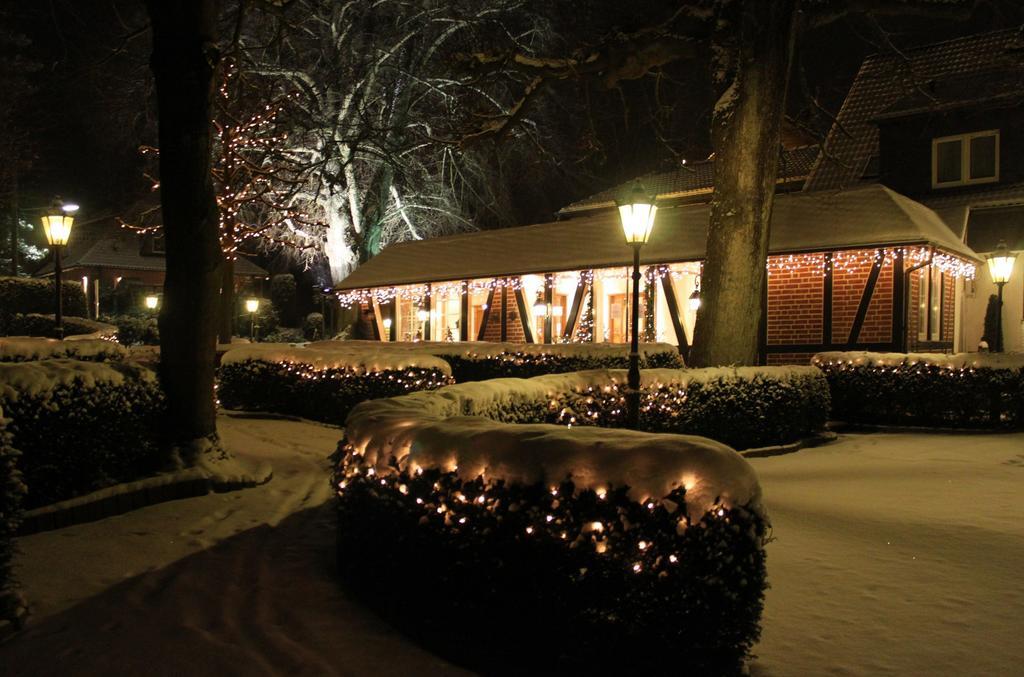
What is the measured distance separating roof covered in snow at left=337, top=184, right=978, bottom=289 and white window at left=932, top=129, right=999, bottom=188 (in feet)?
16.4

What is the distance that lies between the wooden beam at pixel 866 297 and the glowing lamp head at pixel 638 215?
932cm

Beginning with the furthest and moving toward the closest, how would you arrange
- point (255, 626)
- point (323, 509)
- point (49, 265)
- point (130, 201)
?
1. point (49, 265)
2. point (130, 201)
3. point (323, 509)
4. point (255, 626)

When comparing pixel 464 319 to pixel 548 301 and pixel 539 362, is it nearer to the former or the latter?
pixel 548 301

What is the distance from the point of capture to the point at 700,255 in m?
17.2

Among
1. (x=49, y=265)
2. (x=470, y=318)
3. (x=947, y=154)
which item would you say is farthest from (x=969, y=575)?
(x=49, y=265)

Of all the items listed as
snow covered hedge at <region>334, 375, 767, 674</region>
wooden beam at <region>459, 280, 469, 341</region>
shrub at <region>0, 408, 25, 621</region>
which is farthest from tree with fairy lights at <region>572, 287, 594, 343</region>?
shrub at <region>0, 408, 25, 621</region>

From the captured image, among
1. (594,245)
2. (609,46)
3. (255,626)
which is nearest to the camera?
(255,626)

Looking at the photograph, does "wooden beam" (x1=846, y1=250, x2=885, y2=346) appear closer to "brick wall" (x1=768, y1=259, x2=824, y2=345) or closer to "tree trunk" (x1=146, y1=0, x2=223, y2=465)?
"brick wall" (x1=768, y1=259, x2=824, y2=345)

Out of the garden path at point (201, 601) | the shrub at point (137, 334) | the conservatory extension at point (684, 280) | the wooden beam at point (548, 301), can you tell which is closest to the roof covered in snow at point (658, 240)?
the conservatory extension at point (684, 280)

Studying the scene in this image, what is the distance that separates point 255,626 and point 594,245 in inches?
668

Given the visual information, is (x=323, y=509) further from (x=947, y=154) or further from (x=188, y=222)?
(x=947, y=154)

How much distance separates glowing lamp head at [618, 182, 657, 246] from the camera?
26.2 ft

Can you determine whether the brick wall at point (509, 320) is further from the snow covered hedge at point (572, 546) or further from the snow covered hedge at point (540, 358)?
the snow covered hedge at point (572, 546)

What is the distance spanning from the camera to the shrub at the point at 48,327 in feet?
83.2
